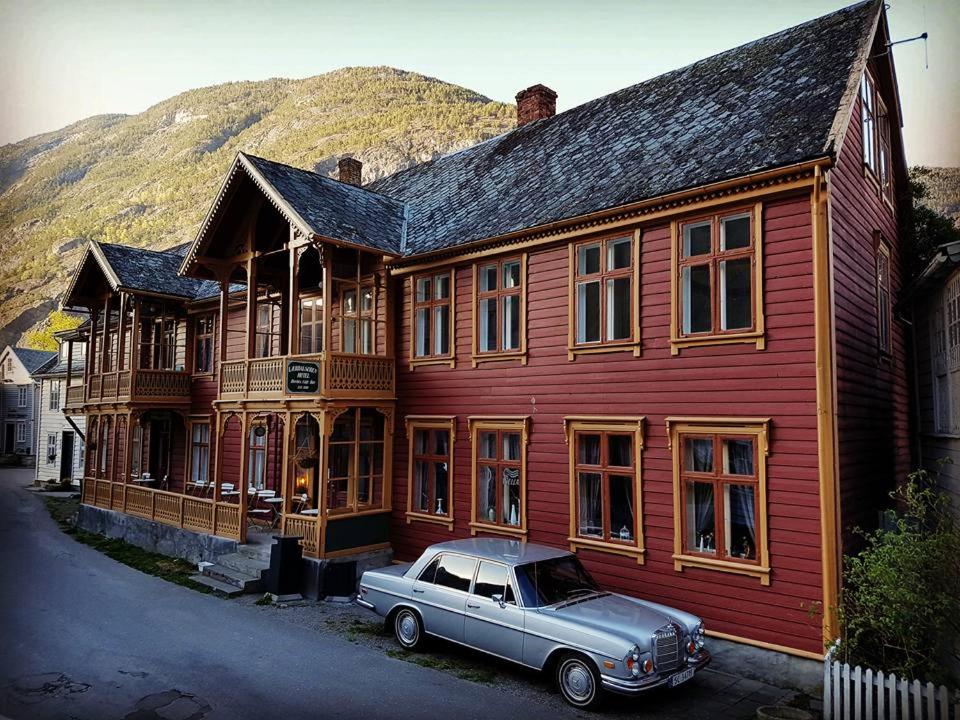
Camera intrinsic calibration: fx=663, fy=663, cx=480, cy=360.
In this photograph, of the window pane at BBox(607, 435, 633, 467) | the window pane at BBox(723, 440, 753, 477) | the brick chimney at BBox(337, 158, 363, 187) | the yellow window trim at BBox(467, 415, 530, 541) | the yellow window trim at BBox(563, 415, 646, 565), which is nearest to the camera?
the window pane at BBox(723, 440, 753, 477)

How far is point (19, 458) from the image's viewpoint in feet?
161

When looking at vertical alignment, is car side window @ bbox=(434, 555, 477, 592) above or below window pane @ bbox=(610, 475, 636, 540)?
below

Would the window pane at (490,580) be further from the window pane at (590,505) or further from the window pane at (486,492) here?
the window pane at (486,492)

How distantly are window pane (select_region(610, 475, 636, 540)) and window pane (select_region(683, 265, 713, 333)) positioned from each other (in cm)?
304

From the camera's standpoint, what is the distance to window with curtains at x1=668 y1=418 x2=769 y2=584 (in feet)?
34.8

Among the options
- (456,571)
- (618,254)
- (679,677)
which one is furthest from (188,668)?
(618,254)

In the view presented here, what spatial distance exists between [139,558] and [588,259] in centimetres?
1500

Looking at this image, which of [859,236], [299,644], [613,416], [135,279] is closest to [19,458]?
[135,279]

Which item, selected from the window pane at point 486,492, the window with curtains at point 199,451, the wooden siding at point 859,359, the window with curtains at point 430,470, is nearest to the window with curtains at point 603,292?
→ the wooden siding at point 859,359

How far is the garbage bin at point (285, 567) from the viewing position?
47.4 ft

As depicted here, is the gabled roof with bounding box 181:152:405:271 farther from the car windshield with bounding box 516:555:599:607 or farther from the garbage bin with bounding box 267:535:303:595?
the car windshield with bounding box 516:555:599:607

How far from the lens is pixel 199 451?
23562mm

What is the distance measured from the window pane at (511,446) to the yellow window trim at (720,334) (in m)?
4.05

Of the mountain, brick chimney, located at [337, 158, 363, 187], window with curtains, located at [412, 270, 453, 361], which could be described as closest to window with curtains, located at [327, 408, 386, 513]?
window with curtains, located at [412, 270, 453, 361]
